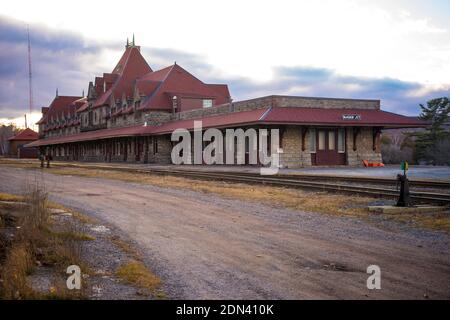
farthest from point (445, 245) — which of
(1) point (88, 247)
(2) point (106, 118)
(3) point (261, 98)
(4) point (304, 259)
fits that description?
(2) point (106, 118)

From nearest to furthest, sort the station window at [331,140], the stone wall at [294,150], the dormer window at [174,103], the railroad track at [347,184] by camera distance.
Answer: the railroad track at [347,184] < the stone wall at [294,150] < the station window at [331,140] < the dormer window at [174,103]

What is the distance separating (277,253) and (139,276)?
2.34 m

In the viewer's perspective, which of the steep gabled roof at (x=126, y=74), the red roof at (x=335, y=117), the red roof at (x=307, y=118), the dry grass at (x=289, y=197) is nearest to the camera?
the dry grass at (x=289, y=197)

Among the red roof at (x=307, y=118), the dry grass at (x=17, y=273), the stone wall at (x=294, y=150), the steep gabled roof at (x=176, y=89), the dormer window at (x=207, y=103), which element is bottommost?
the dry grass at (x=17, y=273)

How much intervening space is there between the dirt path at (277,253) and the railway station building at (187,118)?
19.3 meters

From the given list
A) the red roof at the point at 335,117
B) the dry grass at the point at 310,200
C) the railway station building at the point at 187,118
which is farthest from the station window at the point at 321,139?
the dry grass at the point at 310,200

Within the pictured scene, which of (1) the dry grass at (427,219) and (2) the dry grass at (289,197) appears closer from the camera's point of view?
(1) the dry grass at (427,219)

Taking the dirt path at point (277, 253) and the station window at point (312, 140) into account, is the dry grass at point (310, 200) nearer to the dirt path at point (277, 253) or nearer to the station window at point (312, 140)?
the dirt path at point (277, 253)

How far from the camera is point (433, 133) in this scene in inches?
2035

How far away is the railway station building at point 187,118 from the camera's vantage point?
108 ft

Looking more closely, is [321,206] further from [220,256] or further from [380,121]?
[380,121]

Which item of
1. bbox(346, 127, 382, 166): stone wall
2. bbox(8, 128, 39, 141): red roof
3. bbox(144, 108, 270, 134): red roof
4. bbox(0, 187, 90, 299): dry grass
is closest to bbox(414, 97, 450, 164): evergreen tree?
bbox(346, 127, 382, 166): stone wall

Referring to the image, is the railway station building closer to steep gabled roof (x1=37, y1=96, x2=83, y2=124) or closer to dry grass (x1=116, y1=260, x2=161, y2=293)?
steep gabled roof (x1=37, y1=96, x2=83, y2=124)

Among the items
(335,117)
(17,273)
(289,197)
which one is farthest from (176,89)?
(17,273)
